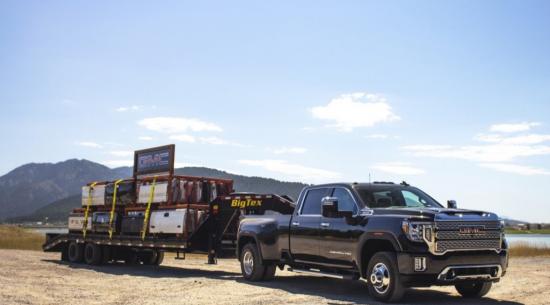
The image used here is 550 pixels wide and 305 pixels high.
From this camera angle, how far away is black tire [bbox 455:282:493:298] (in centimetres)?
1223

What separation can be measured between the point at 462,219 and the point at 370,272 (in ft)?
5.97

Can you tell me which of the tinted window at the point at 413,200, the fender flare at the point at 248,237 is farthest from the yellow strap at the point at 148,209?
the tinted window at the point at 413,200

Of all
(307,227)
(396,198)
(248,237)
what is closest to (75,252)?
(248,237)

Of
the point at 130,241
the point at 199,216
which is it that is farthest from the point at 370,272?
the point at 130,241

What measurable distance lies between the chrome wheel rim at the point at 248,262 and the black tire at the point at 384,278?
4.37 meters

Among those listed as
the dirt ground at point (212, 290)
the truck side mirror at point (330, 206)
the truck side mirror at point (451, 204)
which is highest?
the truck side mirror at point (451, 204)

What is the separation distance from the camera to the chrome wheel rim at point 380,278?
37.1 feet

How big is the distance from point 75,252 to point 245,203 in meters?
9.53

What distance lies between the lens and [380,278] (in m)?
11.5

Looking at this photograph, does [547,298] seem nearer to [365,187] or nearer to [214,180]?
[365,187]

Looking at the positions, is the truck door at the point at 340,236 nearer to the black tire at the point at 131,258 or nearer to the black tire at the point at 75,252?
the black tire at the point at 131,258

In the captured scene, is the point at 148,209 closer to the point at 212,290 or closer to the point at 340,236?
the point at 212,290

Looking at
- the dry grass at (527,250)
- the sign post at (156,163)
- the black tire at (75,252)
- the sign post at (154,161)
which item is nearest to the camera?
the sign post at (156,163)

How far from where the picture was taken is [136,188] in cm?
2216
